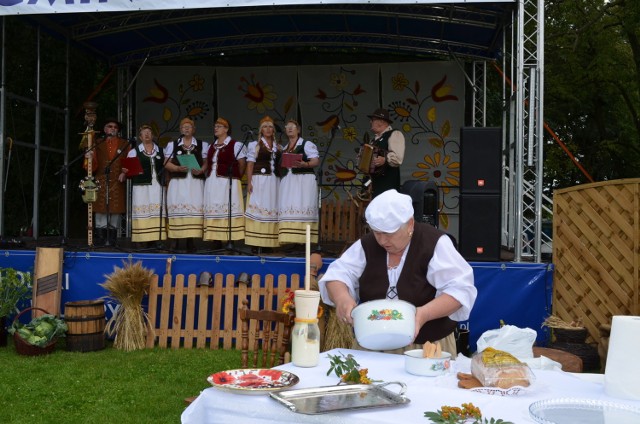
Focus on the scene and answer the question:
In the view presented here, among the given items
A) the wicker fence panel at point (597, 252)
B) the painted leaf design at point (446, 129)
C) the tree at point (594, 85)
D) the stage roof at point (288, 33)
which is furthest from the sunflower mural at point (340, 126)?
the tree at point (594, 85)

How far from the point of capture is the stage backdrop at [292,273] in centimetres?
541

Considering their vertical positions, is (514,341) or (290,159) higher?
(290,159)

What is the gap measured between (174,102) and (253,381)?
885 centimetres

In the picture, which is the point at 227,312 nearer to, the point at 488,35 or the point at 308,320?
the point at 308,320

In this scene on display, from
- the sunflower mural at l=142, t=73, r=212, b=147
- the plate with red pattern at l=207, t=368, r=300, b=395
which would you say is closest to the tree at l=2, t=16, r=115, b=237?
the sunflower mural at l=142, t=73, r=212, b=147

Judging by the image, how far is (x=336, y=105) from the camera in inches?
380

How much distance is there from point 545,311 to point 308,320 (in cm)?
400

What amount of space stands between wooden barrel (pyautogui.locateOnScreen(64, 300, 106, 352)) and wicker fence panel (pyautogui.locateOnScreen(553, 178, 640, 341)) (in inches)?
142

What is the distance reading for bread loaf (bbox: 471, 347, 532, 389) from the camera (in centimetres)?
163

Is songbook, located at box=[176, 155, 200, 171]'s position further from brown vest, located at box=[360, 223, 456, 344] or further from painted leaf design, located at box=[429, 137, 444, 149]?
brown vest, located at box=[360, 223, 456, 344]

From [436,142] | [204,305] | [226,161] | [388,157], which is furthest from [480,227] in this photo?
[436,142]

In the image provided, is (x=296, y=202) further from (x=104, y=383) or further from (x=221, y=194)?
(x=104, y=383)

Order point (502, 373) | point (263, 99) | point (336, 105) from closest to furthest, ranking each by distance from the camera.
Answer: point (502, 373)
point (336, 105)
point (263, 99)

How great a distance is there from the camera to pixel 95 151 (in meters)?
7.48
